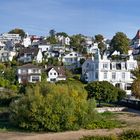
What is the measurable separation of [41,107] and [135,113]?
14010 mm

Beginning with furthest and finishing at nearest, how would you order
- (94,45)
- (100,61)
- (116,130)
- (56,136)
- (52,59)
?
(94,45) < (52,59) < (100,61) < (116,130) < (56,136)

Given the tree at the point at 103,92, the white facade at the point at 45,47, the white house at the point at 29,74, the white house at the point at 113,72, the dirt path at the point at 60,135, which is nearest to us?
the dirt path at the point at 60,135

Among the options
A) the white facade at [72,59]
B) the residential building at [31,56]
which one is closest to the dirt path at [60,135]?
the white facade at [72,59]

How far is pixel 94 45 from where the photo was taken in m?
109

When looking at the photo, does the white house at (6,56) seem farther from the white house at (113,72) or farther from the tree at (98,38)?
the tree at (98,38)

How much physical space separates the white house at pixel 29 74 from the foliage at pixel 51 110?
31.1 meters

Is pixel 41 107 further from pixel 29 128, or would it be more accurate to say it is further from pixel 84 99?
pixel 84 99

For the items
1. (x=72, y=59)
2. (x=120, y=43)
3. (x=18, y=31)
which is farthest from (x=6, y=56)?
(x=18, y=31)

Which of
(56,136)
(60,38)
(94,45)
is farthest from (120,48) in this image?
(56,136)

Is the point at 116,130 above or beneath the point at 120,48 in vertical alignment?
beneath

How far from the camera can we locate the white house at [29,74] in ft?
243

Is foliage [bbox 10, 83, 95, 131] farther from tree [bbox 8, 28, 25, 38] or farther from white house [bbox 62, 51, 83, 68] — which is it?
tree [bbox 8, 28, 25, 38]

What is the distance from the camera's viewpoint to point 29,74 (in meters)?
74.4

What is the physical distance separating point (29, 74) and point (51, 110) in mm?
35375
